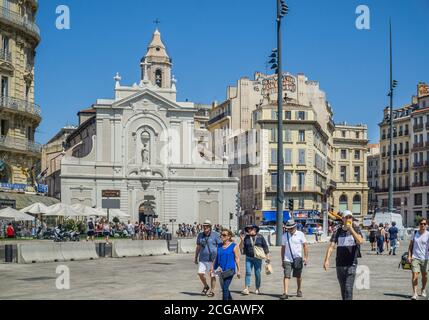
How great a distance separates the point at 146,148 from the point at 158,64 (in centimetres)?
2213

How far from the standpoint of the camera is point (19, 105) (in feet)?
167

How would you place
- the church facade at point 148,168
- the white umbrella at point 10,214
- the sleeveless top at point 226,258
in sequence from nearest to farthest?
1. the sleeveless top at point 226,258
2. the white umbrella at point 10,214
3. the church facade at point 148,168

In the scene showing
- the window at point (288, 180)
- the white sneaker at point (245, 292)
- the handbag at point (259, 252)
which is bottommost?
the white sneaker at point (245, 292)

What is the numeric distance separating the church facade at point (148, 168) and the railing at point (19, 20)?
23.4m

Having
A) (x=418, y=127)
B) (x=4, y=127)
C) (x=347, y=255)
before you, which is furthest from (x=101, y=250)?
(x=418, y=127)

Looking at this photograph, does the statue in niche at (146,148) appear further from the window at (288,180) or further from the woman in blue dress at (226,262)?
the woman in blue dress at (226,262)

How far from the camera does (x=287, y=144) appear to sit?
90500 mm

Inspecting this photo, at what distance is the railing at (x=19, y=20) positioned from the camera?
161 ft

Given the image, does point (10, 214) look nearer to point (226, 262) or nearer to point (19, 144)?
point (19, 144)

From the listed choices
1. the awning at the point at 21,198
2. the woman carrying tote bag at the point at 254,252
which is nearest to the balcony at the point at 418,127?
the awning at the point at 21,198

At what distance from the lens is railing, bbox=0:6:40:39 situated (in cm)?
4897
